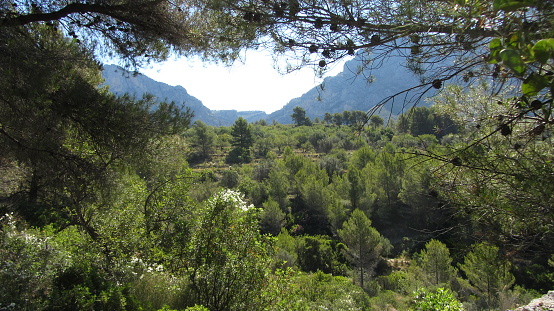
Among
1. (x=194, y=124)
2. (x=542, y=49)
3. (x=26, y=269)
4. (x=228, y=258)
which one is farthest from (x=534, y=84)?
(x=26, y=269)

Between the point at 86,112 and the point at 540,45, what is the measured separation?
4077 millimetres

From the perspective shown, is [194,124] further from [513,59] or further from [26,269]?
[513,59]

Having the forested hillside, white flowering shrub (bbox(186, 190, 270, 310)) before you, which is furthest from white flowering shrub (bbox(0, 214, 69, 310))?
white flowering shrub (bbox(186, 190, 270, 310))

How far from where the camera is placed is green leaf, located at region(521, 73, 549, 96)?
76 centimetres

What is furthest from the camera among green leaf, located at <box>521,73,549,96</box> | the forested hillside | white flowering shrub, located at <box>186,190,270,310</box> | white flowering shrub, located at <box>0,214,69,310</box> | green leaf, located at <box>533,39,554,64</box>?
white flowering shrub, located at <box>186,190,270,310</box>

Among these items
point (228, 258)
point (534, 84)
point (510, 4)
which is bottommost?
point (228, 258)

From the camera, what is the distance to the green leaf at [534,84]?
0.76 metres

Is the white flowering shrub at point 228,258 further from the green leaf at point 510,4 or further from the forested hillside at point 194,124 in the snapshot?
the green leaf at point 510,4

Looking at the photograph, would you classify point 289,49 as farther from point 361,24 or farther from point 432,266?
point 432,266

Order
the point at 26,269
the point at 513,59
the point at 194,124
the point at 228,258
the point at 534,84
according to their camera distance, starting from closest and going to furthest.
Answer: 1. the point at 513,59
2. the point at 534,84
3. the point at 26,269
4. the point at 194,124
5. the point at 228,258

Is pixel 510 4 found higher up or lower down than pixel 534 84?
higher up

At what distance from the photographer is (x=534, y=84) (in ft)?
2.53

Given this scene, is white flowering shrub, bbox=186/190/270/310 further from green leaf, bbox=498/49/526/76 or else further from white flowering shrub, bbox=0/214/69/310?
green leaf, bbox=498/49/526/76

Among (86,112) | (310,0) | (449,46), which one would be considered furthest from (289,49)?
(86,112)
